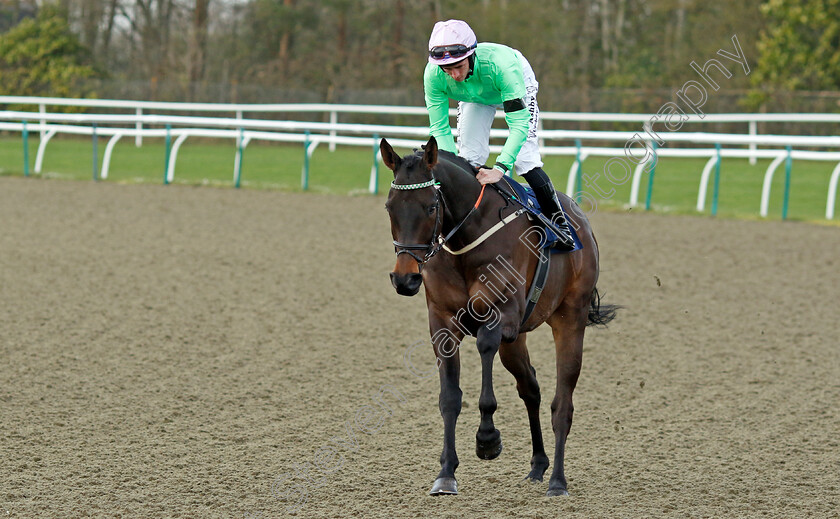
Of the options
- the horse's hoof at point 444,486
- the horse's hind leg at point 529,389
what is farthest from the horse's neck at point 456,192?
the horse's hoof at point 444,486

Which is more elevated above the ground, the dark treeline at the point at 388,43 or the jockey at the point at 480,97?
the dark treeline at the point at 388,43

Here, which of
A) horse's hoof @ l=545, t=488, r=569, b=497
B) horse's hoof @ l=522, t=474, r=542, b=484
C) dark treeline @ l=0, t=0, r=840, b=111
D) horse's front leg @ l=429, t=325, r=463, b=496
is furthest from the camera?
dark treeline @ l=0, t=0, r=840, b=111

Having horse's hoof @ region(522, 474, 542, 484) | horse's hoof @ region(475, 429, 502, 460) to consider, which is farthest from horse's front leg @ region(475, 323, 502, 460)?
horse's hoof @ region(522, 474, 542, 484)

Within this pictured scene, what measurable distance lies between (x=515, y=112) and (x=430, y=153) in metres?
0.70

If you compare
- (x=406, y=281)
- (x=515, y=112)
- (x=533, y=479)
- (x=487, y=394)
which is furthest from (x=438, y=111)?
(x=533, y=479)

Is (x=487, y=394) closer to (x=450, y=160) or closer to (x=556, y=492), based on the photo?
(x=556, y=492)

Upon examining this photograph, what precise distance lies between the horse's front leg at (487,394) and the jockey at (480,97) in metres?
0.65

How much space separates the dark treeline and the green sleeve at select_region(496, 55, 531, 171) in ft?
77.8

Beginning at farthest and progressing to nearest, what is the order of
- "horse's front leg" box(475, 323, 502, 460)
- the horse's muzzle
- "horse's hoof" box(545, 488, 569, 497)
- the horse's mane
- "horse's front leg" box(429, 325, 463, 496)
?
"horse's hoof" box(545, 488, 569, 497) → "horse's front leg" box(429, 325, 463, 496) → "horse's front leg" box(475, 323, 502, 460) → the horse's mane → the horse's muzzle

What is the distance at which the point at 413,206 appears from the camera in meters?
4.11

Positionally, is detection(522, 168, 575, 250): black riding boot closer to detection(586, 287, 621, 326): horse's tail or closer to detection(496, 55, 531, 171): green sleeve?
detection(496, 55, 531, 171): green sleeve

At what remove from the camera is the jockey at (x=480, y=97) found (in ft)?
14.7

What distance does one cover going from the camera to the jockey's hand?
4.50 meters

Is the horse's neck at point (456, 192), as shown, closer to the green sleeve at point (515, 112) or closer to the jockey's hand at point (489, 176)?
the jockey's hand at point (489, 176)
